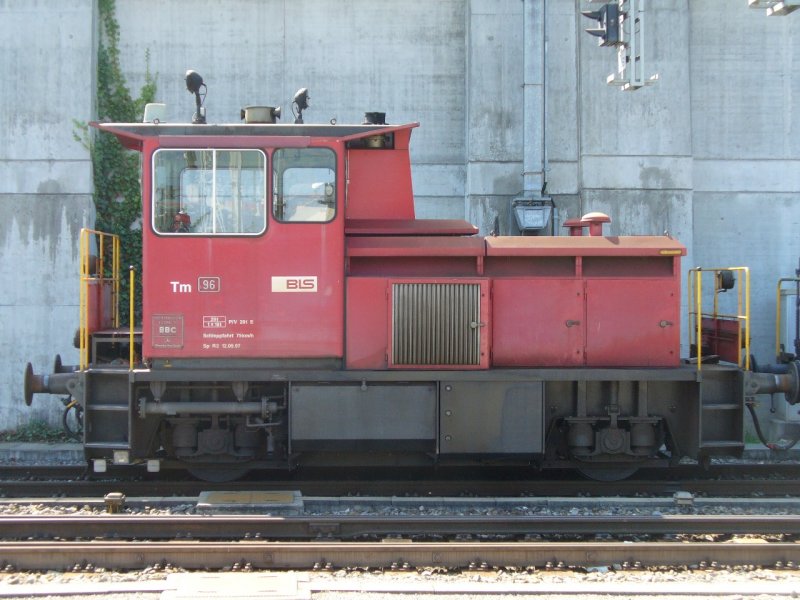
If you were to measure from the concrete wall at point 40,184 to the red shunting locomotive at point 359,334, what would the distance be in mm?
3844

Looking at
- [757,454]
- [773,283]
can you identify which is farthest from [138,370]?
[773,283]

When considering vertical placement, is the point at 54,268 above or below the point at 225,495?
above

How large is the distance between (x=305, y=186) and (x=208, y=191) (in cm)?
95

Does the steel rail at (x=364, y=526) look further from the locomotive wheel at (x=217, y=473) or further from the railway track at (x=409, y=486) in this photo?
the locomotive wheel at (x=217, y=473)

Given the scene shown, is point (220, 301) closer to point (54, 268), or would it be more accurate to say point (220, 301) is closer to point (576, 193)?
point (54, 268)

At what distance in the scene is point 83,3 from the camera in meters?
11.7

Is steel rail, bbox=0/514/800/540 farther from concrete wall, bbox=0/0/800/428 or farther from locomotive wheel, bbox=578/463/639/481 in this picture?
concrete wall, bbox=0/0/800/428

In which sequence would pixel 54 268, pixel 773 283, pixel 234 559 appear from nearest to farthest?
pixel 234 559 < pixel 54 268 < pixel 773 283

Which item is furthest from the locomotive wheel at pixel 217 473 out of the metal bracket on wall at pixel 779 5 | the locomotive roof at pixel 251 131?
the metal bracket on wall at pixel 779 5

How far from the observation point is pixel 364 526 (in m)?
6.88

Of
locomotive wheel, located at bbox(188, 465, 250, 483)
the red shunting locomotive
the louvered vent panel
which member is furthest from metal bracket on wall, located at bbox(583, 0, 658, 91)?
locomotive wheel, located at bbox(188, 465, 250, 483)

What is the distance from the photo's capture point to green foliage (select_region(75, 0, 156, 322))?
38.8 feet

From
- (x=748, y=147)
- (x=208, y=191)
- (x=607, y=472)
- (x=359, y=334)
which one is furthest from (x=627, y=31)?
(x=208, y=191)

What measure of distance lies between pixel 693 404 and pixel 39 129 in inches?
390
